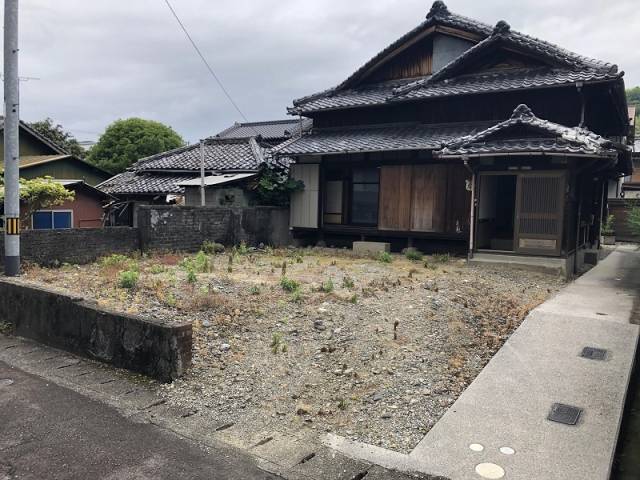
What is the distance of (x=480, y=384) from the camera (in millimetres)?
5145

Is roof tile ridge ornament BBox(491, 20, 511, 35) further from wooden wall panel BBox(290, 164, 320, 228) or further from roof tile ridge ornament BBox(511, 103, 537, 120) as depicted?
wooden wall panel BBox(290, 164, 320, 228)

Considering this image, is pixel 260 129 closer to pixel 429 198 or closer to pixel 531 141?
pixel 429 198

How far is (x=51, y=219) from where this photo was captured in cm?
1644

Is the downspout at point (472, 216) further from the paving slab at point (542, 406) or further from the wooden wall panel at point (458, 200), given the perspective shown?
the paving slab at point (542, 406)

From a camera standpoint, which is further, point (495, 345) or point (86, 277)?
point (86, 277)

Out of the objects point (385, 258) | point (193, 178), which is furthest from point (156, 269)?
point (193, 178)

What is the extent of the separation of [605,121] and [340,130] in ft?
27.6

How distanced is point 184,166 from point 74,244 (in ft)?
31.5

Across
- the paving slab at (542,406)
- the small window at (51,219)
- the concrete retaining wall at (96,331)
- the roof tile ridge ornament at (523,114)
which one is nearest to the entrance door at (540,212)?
the roof tile ridge ornament at (523,114)

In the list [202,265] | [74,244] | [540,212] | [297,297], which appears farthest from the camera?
[540,212]

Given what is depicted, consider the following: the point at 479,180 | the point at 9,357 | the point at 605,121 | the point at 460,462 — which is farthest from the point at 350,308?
the point at 605,121

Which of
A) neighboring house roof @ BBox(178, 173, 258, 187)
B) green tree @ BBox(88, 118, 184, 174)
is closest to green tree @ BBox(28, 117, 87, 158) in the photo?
green tree @ BBox(88, 118, 184, 174)

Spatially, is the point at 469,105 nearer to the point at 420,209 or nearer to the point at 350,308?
the point at 420,209

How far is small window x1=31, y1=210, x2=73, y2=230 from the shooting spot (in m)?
15.8
